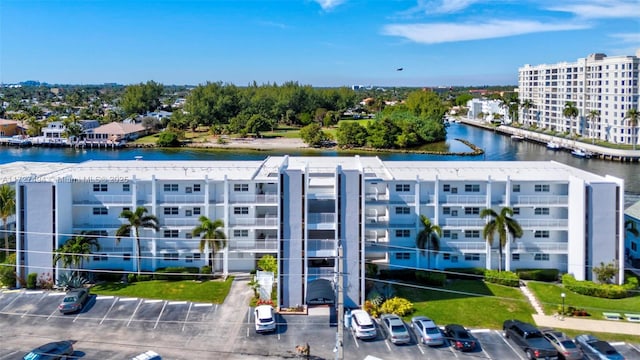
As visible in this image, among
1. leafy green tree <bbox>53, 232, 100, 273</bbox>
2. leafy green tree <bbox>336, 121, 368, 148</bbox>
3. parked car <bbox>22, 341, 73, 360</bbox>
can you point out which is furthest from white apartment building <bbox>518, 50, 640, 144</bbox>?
parked car <bbox>22, 341, 73, 360</bbox>

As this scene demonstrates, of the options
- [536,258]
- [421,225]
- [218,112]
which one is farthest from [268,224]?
[218,112]

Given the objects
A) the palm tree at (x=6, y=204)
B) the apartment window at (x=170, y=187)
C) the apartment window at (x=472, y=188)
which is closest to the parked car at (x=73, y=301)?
the apartment window at (x=170, y=187)

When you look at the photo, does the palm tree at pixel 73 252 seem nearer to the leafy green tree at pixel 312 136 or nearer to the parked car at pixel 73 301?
the parked car at pixel 73 301

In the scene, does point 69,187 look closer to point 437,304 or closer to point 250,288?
point 250,288

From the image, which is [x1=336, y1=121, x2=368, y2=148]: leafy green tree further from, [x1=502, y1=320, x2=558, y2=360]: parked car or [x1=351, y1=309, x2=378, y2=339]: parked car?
[x1=502, y1=320, x2=558, y2=360]: parked car

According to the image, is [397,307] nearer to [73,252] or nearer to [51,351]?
[51,351]

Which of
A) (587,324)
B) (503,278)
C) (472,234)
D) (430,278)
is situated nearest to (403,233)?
(430,278)

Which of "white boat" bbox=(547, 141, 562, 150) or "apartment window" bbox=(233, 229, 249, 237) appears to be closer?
"apartment window" bbox=(233, 229, 249, 237)
